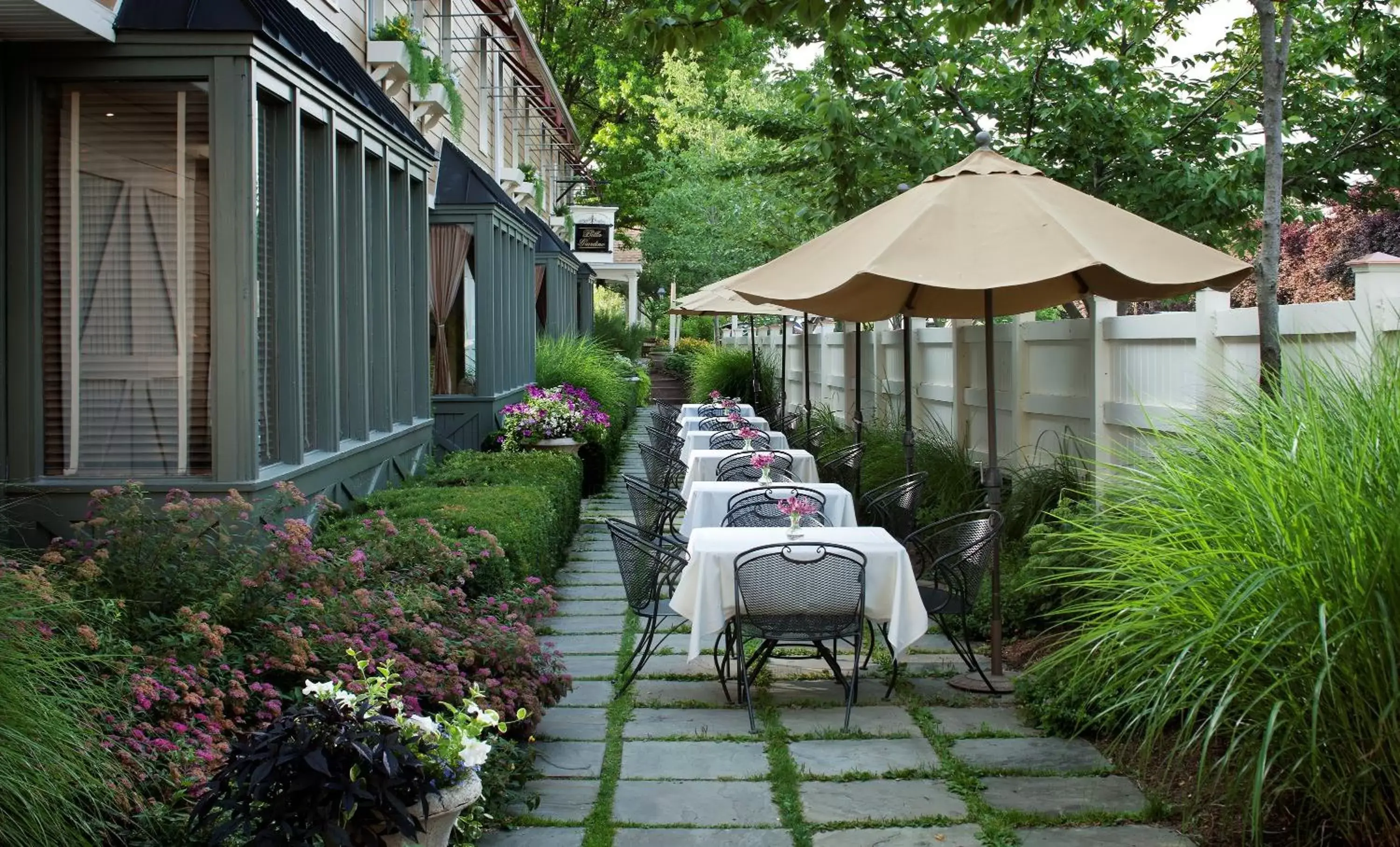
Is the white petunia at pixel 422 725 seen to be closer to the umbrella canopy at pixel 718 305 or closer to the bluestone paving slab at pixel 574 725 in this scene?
the bluestone paving slab at pixel 574 725

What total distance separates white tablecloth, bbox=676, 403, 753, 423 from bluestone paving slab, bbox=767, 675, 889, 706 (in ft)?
27.5

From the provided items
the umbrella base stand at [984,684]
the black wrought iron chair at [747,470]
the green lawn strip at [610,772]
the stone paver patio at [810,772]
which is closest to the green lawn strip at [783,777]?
the stone paver patio at [810,772]

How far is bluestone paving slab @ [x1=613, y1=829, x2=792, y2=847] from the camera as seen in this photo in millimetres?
4352

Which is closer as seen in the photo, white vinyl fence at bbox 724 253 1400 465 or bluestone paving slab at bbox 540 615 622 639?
white vinyl fence at bbox 724 253 1400 465

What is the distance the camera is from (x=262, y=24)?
602 cm

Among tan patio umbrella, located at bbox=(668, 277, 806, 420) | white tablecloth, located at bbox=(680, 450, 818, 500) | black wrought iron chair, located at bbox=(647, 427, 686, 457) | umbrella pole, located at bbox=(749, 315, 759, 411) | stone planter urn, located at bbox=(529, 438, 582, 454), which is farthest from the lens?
umbrella pole, located at bbox=(749, 315, 759, 411)

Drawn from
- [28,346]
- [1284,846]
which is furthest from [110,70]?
[1284,846]

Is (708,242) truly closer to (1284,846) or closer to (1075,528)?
(1075,528)

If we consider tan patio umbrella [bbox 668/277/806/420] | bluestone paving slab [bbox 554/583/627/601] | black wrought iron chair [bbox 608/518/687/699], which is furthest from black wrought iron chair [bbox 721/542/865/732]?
tan patio umbrella [bbox 668/277/806/420]

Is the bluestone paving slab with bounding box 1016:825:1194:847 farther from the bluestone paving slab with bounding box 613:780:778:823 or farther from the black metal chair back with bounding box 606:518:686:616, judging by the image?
the black metal chair back with bounding box 606:518:686:616

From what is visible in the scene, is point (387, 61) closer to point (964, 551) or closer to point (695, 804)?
point (964, 551)

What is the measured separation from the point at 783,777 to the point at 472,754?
1744 mm

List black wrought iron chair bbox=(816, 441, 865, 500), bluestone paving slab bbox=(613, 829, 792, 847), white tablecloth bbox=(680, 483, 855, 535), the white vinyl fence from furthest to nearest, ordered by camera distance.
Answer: black wrought iron chair bbox=(816, 441, 865, 500) < white tablecloth bbox=(680, 483, 855, 535) < the white vinyl fence < bluestone paving slab bbox=(613, 829, 792, 847)

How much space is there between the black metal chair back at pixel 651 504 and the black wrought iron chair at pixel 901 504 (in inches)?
49.7
